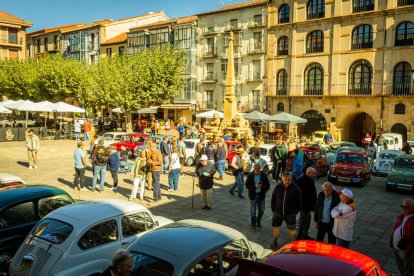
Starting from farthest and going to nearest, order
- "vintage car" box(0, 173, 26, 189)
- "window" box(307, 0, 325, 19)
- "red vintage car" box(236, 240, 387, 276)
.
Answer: "window" box(307, 0, 325, 19) < "vintage car" box(0, 173, 26, 189) < "red vintage car" box(236, 240, 387, 276)

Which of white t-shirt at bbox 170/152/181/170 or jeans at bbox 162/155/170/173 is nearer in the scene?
white t-shirt at bbox 170/152/181/170

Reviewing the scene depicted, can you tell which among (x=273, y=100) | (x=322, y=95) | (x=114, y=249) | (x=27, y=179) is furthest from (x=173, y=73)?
(x=114, y=249)

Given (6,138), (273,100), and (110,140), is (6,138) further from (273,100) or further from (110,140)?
(273,100)

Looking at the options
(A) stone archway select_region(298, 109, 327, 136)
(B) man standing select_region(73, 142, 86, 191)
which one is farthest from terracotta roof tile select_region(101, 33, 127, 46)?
(B) man standing select_region(73, 142, 86, 191)

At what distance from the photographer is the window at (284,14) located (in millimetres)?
38684

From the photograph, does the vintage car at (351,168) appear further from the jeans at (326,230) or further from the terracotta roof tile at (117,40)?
the terracotta roof tile at (117,40)

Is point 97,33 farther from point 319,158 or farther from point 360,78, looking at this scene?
point 319,158

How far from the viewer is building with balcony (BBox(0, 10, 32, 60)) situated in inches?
2489

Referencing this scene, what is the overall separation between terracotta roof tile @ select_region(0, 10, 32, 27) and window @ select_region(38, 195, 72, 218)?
65.3 m

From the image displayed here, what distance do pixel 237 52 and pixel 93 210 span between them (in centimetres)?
3774

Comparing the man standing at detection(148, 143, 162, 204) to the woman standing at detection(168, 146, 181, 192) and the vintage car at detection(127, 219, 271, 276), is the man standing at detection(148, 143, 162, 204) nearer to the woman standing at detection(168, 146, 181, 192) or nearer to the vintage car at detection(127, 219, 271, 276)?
the woman standing at detection(168, 146, 181, 192)

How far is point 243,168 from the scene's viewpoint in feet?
46.1

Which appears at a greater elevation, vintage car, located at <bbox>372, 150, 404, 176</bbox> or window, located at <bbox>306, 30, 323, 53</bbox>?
window, located at <bbox>306, 30, 323, 53</bbox>

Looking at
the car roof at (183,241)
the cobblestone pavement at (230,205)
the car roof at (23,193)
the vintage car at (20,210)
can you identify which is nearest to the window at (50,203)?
the vintage car at (20,210)
